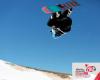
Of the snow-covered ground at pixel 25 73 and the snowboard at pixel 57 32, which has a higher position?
the snow-covered ground at pixel 25 73

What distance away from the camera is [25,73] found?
76438 millimetres

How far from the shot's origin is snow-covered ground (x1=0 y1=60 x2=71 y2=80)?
74.3 metres

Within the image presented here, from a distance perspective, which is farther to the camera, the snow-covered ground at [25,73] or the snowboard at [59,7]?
the snow-covered ground at [25,73]

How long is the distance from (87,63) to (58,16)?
12.4 m

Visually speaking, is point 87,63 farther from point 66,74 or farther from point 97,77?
point 66,74

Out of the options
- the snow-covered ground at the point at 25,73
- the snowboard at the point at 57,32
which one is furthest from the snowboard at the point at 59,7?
the snow-covered ground at the point at 25,73

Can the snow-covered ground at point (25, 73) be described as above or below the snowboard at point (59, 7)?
above

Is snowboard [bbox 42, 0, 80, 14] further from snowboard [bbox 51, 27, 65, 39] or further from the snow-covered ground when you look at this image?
the snow-covered ground

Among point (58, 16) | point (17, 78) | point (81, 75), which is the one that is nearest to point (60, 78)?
point (17, 78)

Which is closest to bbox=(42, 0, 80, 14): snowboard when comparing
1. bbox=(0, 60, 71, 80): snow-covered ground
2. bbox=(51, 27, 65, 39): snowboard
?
bbox=(51, 27, 65, 39): snowboard

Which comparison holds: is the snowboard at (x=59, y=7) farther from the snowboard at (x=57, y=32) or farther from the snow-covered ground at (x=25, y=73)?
the snow-covered ground at (x=25, y=73)

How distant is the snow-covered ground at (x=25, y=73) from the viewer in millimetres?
74350

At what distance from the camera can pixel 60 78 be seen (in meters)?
76.4

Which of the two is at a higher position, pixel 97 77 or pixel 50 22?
pixel 50 22
